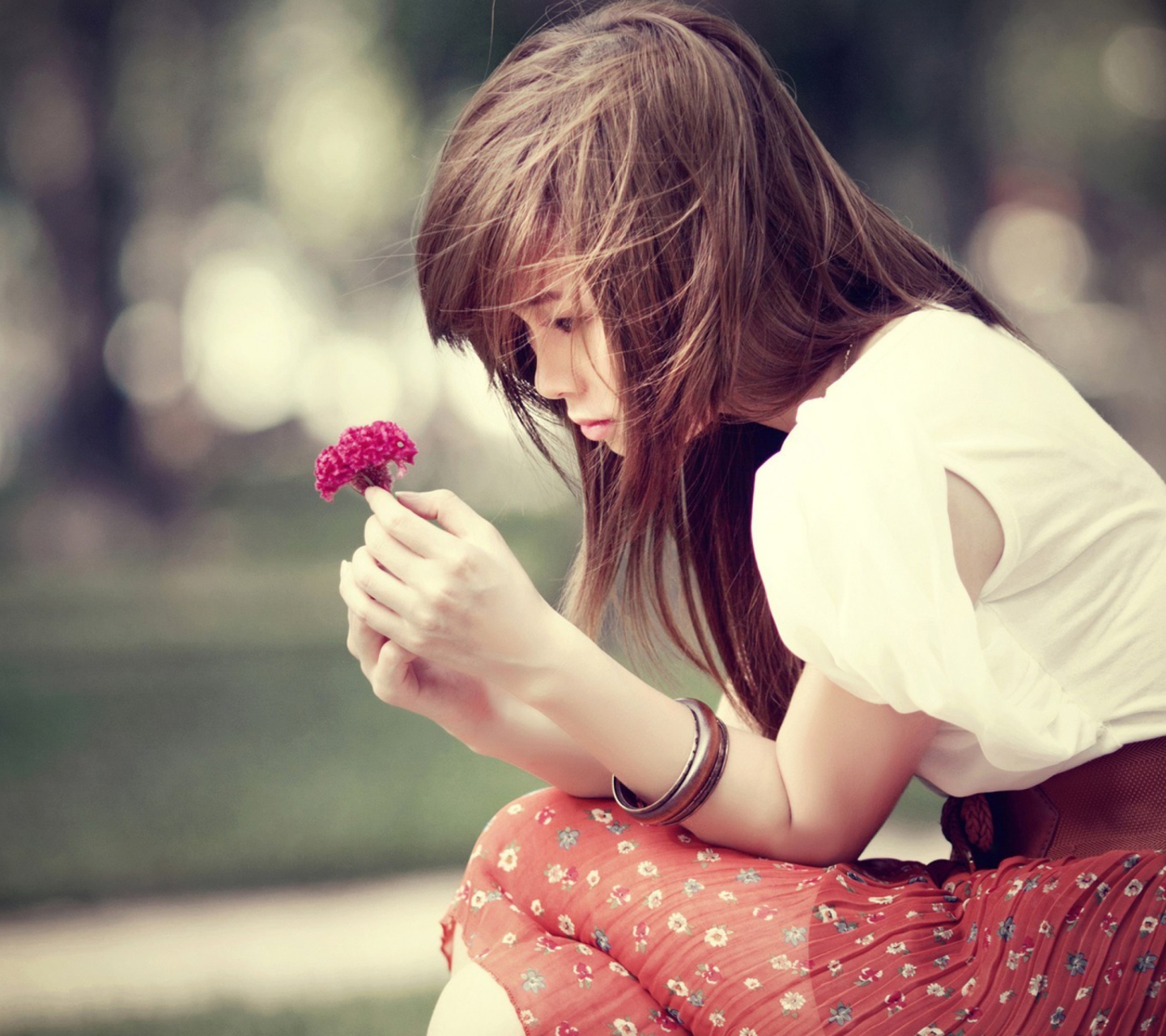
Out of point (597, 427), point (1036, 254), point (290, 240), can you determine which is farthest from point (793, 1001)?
point (290, 240)

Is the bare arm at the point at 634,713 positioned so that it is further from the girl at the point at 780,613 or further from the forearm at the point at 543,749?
the forearm at the point at 543,749

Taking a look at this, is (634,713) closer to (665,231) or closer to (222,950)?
(665,231)

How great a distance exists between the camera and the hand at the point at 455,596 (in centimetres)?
109

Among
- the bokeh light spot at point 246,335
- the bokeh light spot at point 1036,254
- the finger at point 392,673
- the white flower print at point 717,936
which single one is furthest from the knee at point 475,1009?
the bokeh light spot at point 246,335

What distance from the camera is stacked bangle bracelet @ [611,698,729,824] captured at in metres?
1.13

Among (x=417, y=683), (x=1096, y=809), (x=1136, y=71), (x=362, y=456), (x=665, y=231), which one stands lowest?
(x=1096, y=809)

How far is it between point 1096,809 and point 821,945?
288 millimetres

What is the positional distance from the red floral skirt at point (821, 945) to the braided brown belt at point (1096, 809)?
7 cm

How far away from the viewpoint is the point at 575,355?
122 centimetres

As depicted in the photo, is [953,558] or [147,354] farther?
[147,354]

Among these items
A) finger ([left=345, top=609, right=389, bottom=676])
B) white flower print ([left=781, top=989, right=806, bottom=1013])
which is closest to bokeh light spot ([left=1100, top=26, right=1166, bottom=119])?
finger ([left=345, top=609, right=389, bottom=676])

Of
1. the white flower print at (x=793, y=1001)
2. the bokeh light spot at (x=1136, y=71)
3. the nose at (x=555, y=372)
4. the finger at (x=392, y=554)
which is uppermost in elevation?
the bokeh light spot at (x=1136, y=71)

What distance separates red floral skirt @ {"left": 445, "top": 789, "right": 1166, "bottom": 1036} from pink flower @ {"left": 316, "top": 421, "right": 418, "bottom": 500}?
0.43 m

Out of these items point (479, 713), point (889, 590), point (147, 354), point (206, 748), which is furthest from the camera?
point (147, 354)
